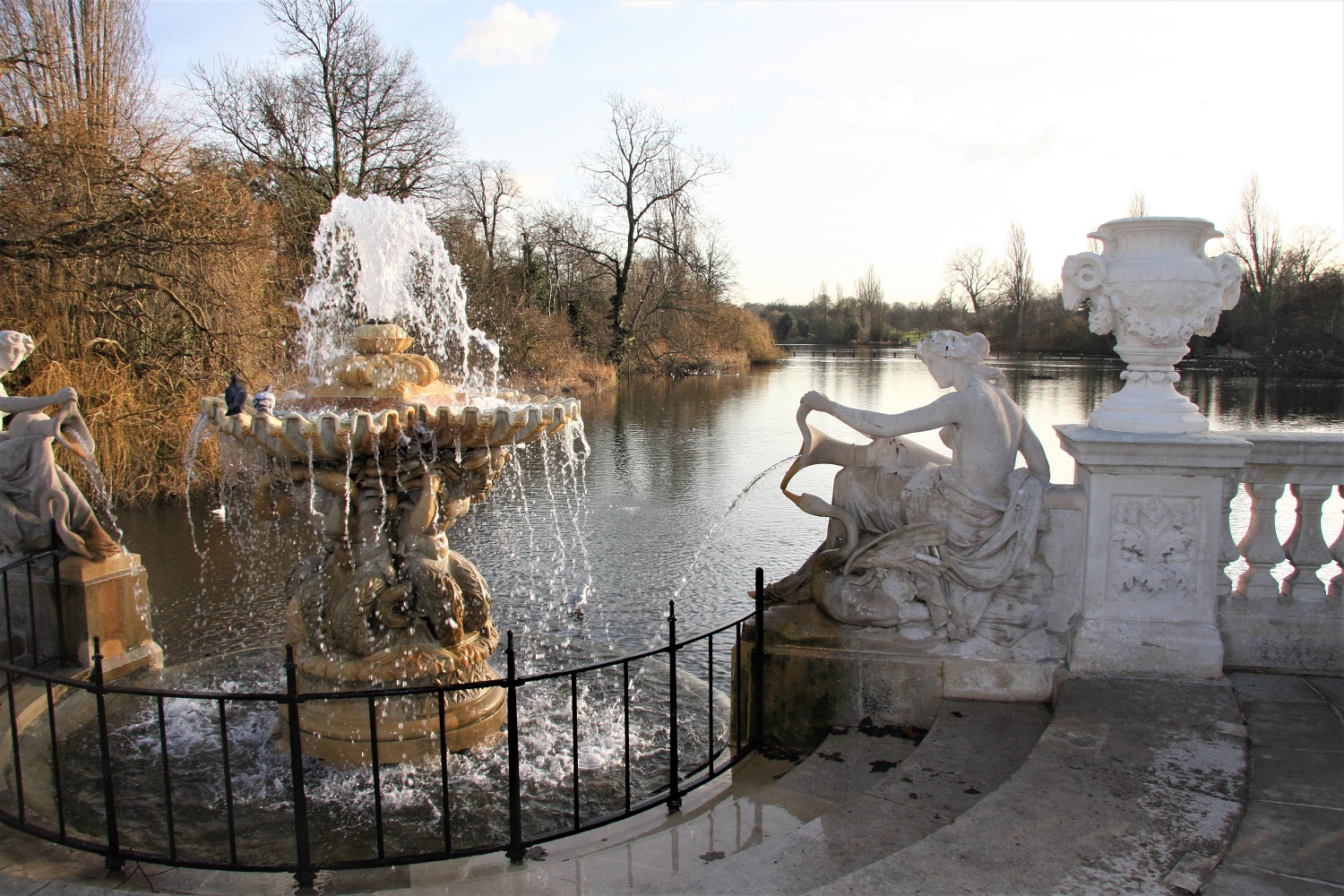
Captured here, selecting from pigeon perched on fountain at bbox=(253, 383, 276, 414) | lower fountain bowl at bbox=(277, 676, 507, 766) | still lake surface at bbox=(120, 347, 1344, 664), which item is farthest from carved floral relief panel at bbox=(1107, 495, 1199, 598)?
pigeon perched on fountain at bbox=(253, 383, 276, 414)

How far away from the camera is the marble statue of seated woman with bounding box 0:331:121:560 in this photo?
5348mm

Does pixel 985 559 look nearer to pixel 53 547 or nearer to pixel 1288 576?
pixel 1288 576

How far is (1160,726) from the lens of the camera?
3480 millimetres

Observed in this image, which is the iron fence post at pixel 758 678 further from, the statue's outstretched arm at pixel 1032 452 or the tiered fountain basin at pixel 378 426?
the tiered fountain basin at pixel 378 426

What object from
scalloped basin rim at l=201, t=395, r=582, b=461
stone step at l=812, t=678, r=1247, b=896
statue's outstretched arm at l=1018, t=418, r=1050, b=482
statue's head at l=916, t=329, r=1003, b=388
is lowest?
stone step at l=812, t=678, r=1247, b=896

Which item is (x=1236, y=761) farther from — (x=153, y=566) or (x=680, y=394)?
(x=680, y=394)

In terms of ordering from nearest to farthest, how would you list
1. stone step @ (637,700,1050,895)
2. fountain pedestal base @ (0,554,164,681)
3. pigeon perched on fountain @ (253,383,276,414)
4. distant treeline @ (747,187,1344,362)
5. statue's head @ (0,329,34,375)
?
1. stone step @ (637,700,1050,895)
2. pigeon perched on fountain @ (253,383,276,414)
3. statue's head @ (0,329,34,375)
4. fountain pedestal base @ (0,554,164,681)
5. distant treeline @ (747,187,1344,362)

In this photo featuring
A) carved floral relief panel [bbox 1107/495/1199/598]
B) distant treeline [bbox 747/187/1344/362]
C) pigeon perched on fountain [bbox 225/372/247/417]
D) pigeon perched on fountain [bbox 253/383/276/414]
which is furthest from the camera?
distant treeline [bbox 747/187/1344/362]

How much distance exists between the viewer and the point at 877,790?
336cm

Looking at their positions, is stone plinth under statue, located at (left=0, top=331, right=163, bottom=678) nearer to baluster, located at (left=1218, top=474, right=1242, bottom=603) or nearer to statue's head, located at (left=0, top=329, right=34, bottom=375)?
statue's head, located at (left=0, top=329, right=34, bottom=375)

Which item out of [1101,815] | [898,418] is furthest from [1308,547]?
[1101,815]

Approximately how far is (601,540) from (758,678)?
22.5 ft

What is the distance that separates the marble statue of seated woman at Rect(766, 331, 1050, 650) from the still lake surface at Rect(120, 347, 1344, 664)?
181 cm

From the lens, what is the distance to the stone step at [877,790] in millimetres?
2900
